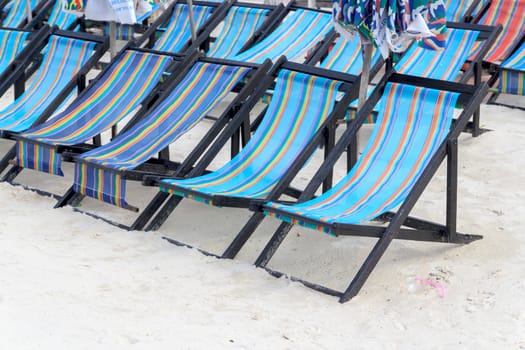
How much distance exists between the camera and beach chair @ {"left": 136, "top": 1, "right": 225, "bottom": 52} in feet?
24.1

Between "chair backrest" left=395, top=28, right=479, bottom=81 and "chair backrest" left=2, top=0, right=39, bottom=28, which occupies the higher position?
"chair backrest" left=395, top=28, right=479, bottom=81

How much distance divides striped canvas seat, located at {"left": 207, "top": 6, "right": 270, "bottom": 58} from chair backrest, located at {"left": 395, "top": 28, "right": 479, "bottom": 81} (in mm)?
1527

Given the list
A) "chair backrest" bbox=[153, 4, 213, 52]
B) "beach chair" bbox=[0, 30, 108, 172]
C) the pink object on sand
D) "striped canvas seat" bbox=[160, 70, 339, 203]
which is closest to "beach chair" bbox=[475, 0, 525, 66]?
"chair backrest" bbox=[153, 4, 213, 52]

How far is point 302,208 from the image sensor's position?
402 centimetres

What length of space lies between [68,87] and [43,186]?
0.59 m

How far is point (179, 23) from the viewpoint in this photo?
759 centimetres

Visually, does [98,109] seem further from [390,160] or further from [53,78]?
[390,160]

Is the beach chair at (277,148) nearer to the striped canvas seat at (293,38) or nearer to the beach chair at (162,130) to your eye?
the beach chair at (162,130)

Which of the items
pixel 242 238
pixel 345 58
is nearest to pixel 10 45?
pixel 345 58

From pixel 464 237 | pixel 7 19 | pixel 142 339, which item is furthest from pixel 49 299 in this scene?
pixel 7 19

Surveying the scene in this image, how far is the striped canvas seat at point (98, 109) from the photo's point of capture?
510cm

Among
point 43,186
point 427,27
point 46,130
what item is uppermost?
point 427,27

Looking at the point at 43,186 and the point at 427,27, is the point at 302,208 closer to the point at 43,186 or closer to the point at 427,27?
the point at 427,27

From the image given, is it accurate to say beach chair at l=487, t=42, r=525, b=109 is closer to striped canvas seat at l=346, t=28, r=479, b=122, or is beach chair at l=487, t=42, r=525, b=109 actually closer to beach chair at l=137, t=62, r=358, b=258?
striped canvas seat at l=346, t=28, r=479, b=122
